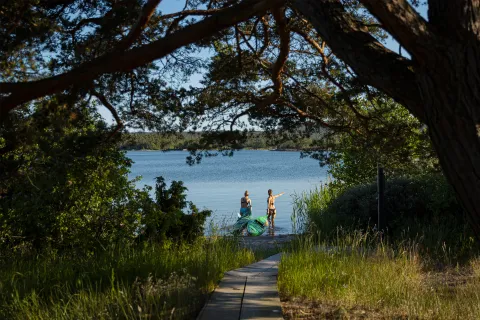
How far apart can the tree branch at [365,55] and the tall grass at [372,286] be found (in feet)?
8.24

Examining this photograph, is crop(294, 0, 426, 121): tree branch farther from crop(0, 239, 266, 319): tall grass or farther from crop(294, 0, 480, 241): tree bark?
crop(0, 239, 266, 319): tall grass

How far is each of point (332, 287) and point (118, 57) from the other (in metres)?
3.69

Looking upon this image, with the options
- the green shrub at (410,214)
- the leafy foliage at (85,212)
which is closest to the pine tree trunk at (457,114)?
the leafy foliage at (85,212)

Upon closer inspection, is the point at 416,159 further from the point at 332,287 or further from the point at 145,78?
the point at 145,78

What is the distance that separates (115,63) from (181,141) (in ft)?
14.2

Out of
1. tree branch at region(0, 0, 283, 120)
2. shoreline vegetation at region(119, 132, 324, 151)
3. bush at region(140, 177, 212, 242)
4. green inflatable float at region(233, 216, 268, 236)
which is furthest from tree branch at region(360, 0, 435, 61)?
green inflatable float at region(233, 216, 268, 236)

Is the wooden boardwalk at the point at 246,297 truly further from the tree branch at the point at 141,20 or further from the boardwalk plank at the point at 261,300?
the tree branch at the point at 141,20

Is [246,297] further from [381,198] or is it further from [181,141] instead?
[381,198]

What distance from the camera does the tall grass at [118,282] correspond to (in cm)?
496

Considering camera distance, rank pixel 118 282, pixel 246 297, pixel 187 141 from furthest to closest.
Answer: pixel 187 141, pixel 118 282, pixel 246 297

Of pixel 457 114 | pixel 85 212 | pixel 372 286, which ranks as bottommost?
pixel 372 286

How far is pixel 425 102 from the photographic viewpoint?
157 inches

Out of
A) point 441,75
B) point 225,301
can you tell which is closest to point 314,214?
point 225,301

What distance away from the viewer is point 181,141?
8859mm
